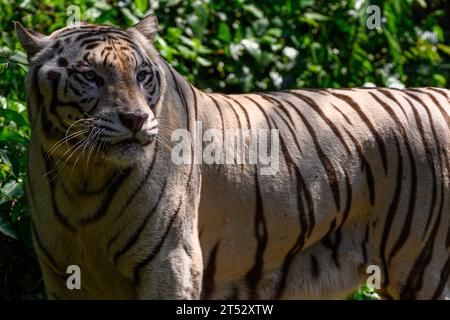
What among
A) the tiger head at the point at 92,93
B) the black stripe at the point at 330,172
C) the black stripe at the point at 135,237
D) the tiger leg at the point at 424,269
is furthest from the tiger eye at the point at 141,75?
the tiger leg at the point at 424,269

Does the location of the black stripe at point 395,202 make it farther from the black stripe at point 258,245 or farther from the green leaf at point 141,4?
the green leaf at point 141,4

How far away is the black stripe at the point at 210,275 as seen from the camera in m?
3.97

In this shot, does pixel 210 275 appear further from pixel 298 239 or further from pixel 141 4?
pixel 141 4

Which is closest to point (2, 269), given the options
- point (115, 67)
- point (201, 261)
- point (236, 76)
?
point (201, 261)

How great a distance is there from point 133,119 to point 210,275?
0.90m

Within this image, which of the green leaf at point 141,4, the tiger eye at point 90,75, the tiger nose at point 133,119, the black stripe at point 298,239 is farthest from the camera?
the green leaf at point 141,4

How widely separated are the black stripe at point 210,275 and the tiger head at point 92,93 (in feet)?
2.11

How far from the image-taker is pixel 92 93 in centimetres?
343

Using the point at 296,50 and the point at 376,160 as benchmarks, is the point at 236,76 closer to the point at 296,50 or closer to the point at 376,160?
the point at 296,50

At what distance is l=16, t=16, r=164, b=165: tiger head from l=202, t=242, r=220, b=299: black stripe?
643 millimetres

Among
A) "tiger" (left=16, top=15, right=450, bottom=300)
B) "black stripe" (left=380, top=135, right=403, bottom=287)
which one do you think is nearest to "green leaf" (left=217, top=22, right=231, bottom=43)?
Answer: "tiger" (left=16, top=15, right=450, bottom=300)

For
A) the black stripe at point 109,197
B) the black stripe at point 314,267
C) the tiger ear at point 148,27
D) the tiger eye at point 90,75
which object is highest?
the tiger ear at point 148,27

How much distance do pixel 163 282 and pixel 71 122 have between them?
64cm

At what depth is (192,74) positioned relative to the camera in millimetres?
6367
